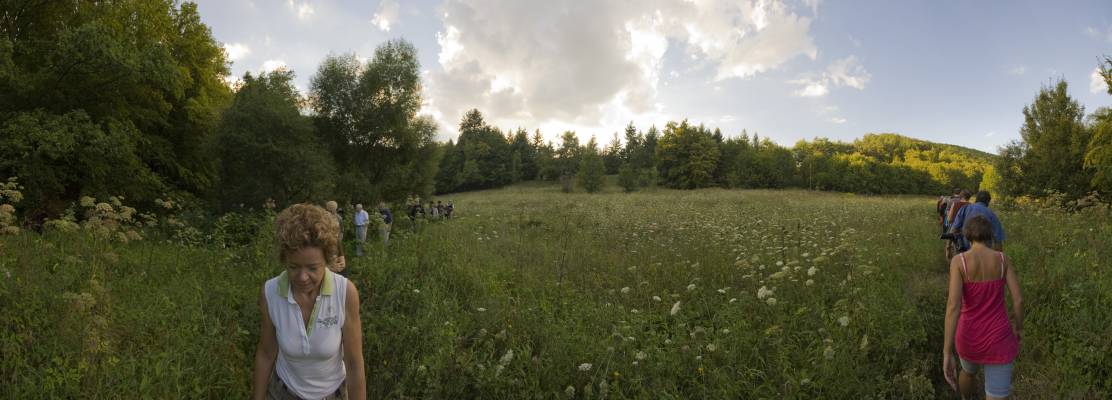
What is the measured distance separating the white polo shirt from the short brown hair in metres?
4.56

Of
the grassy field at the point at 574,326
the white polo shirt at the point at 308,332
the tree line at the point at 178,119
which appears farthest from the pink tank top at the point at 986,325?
the tree line at the point at 178,119

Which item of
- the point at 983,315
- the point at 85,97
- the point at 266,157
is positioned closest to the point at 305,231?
the point at 983,315

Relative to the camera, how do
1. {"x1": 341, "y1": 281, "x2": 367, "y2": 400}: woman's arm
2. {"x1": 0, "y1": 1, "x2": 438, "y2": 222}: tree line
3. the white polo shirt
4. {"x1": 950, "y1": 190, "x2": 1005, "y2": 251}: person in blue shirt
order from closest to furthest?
the white polo shirt → {"x1": 341, "y1": 281, "x2": 367, "y2": 400}: woman's arm → {"x1": 950, "y1": 190, "x2": 1005, "y2": 251}: person in blue shirt → {"x1": 0, "y1": 1, "x2": 438, "y2": 222}: tree line

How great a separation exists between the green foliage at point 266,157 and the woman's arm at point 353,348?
54.0 ft

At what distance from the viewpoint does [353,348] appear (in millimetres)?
2318

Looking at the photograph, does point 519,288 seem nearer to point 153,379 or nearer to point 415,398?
point 415,398

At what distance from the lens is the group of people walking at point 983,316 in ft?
11.3

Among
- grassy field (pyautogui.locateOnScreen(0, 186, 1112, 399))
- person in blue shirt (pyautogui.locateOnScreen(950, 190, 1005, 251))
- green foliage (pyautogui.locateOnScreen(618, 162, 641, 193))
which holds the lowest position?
grassy field (pyautogui.locateOnScreen(0, 186, 1112, 399))

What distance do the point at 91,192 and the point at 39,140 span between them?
8.10 feet

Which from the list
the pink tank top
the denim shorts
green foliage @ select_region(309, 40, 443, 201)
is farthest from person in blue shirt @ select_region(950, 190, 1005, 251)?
green foliage @ select_region(309, 40, 443, 201)

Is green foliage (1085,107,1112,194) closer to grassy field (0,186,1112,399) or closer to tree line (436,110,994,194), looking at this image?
grassy field (0,186,1112,399)

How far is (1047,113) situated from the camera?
2212 centimetres

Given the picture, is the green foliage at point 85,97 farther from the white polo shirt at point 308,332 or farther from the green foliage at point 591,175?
the green foliage at point 591,175

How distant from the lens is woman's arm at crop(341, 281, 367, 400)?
2.28 meters
